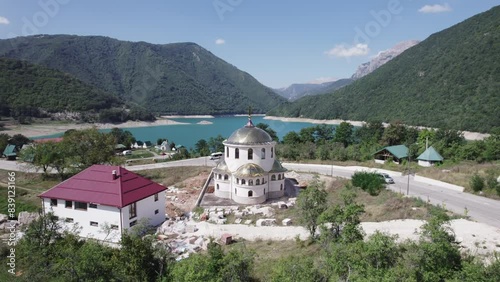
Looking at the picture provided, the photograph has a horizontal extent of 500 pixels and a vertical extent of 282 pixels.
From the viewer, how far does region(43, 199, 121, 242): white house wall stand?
764 inches

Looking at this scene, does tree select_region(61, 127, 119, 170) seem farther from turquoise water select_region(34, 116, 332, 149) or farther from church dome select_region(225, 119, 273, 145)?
turquoise water select_region(34, 116, 332, 149)

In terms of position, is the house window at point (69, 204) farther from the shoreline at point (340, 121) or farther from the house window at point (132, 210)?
the shoreline at point (340, 121)

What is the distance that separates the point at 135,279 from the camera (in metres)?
12.9

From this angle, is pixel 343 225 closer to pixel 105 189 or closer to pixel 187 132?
pixel 105 189

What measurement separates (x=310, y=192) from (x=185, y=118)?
17413 cm

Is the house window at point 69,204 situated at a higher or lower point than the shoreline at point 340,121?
lower

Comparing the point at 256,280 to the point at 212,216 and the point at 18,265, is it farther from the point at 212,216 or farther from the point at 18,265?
the point at 18,265

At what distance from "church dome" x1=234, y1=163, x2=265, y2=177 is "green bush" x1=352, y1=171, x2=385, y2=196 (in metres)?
7.85

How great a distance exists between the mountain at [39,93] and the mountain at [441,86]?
91944 mm

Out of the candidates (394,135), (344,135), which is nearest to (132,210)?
(344,135)

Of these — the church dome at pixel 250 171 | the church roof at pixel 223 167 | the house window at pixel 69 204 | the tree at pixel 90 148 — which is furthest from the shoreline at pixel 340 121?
the house window at pixel 69 204

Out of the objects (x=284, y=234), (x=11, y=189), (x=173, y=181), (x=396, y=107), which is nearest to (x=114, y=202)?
(x=284, y=234)

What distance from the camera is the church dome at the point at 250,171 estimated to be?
26.0 m

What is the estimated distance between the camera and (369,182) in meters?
25.5
